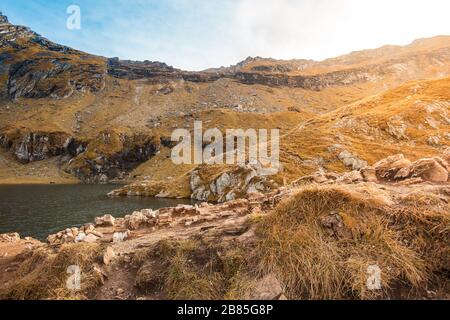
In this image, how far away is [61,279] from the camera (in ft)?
27.7

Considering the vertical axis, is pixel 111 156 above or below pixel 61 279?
below

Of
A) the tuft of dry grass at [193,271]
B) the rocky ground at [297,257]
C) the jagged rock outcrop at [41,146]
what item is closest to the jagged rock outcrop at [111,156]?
the jagged rock outcrop at [41,146]

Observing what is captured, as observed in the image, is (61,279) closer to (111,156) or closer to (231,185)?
(231,185)

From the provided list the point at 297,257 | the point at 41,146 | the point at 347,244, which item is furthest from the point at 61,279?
the point at 41,146

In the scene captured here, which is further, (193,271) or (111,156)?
(111,156)

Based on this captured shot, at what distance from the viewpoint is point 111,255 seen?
379 inches

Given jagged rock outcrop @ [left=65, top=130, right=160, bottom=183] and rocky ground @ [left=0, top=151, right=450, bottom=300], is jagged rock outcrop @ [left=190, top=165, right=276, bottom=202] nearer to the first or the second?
rocky ground @ [left=0, top=151, right=450, bottom=300]

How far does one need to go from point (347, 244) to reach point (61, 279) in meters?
7.77

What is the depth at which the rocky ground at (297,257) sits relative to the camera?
265 inches

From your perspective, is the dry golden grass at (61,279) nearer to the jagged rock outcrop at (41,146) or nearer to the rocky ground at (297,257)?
the rocky ground at (297,257)

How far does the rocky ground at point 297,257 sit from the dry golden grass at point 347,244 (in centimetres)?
2

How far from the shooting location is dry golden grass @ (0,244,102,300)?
7.89 m
